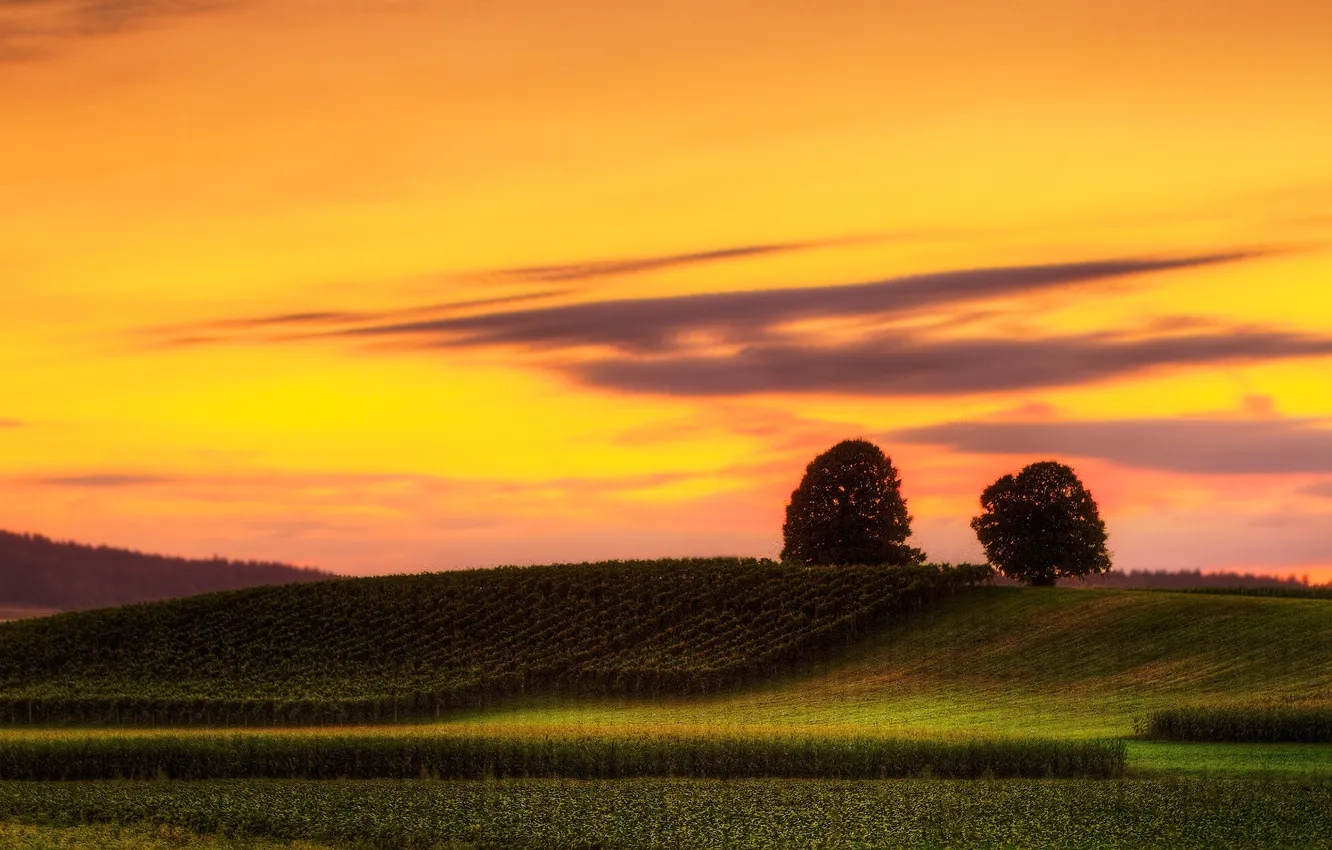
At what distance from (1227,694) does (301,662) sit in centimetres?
4097

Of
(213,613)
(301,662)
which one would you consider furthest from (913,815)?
(213,613)

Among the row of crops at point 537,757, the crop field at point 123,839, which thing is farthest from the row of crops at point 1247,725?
the crop field at point 123,839

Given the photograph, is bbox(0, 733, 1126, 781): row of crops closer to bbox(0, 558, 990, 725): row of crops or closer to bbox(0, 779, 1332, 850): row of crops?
bbox(0, 779, 1332, 850): row of crops

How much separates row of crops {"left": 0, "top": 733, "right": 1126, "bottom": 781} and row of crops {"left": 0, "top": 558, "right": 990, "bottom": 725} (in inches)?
626

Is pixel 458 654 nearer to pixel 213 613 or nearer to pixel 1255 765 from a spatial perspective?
pixel 213 613

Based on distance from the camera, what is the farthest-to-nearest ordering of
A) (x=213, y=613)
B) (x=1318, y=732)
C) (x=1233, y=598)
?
(x=213, y=613) < (x=1233, y=598) < (x=1318, y=732)

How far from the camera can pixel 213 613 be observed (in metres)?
79.4

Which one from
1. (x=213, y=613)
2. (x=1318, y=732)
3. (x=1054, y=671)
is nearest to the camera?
(x=1318, y=732)

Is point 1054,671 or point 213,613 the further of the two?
point 213,613

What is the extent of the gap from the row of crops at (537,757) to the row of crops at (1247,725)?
4.24 metres

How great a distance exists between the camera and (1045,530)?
85438 mm

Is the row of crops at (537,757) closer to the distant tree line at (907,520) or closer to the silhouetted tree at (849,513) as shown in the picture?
the distant tree line at (907,520)

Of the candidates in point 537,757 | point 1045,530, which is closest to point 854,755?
point 537,757

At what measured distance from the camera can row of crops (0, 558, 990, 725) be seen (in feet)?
203
